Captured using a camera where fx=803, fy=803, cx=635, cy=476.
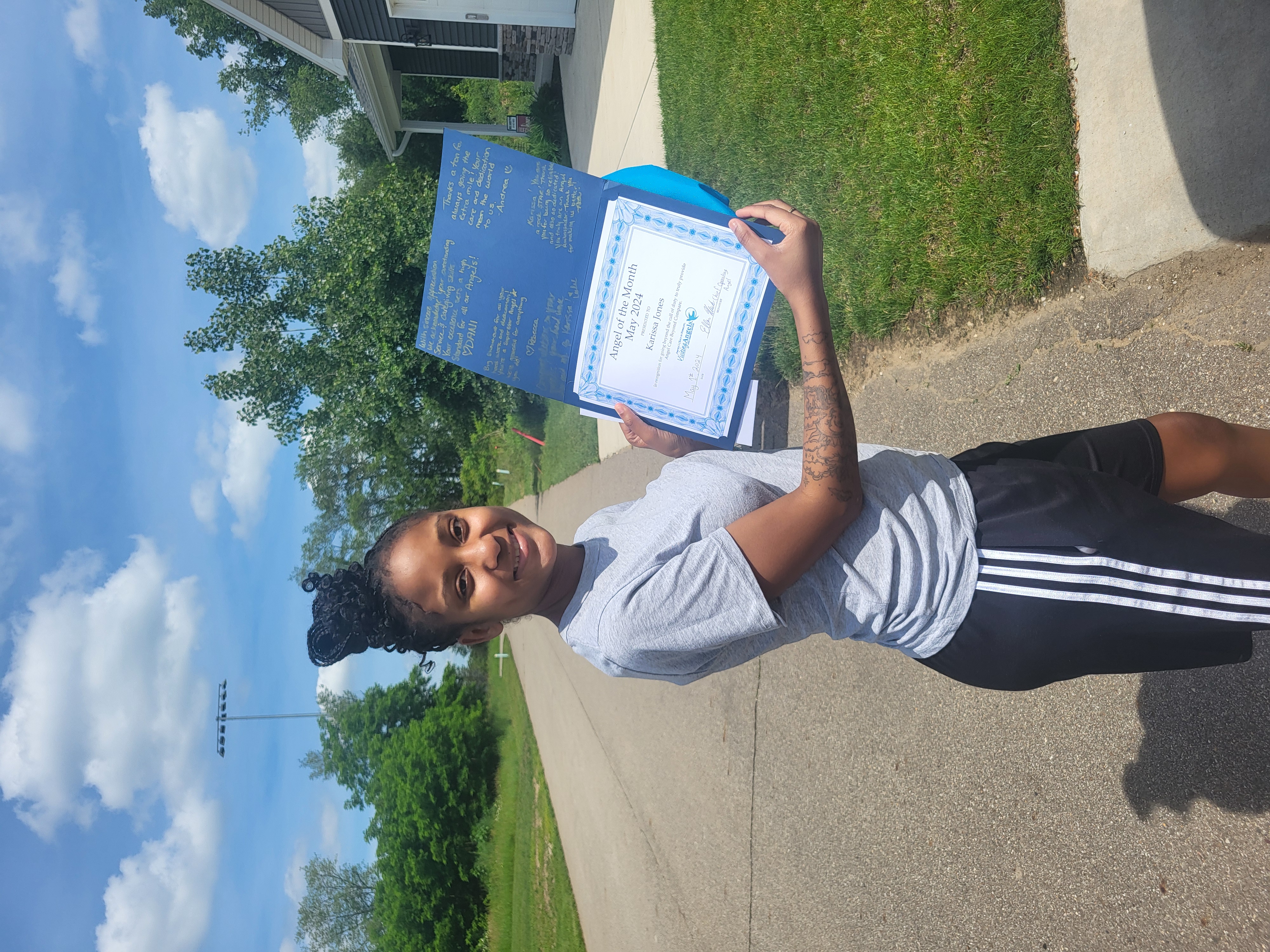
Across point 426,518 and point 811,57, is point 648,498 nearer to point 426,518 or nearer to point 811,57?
point 426,518

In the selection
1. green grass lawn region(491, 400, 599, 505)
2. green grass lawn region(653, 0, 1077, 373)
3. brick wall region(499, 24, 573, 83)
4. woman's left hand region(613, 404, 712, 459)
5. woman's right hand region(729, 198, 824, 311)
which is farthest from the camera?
brick wall region(499, 24, 573, 83)

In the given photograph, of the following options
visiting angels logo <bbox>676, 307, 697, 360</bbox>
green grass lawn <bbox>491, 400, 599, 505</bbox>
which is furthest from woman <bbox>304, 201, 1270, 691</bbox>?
green grass lawn <bbox>491, 400, 599, 505</bbox>

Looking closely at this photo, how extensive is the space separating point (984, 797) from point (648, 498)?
2.41m

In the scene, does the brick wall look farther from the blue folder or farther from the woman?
the woman

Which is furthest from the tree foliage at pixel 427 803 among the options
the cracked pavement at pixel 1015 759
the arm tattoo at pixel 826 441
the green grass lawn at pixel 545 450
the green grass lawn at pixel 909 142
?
the arm tattoo at pixel 826 441

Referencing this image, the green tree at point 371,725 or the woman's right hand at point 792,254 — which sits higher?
the woman's right hand at point 792,254

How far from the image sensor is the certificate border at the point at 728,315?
2.61 m

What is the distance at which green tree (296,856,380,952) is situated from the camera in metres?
24.7

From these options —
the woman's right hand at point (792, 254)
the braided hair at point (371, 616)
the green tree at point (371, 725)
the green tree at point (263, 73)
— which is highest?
the green tree at point (263, 73)

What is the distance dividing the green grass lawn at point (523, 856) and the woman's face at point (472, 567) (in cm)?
879

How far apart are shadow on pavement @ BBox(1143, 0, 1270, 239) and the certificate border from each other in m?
1.68

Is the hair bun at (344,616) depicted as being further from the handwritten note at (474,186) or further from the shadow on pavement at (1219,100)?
the shadow on pavement at (1219,100)

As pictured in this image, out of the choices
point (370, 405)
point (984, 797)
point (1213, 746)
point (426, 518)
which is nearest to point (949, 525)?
point (426, 518)

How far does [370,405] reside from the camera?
13.8 m
